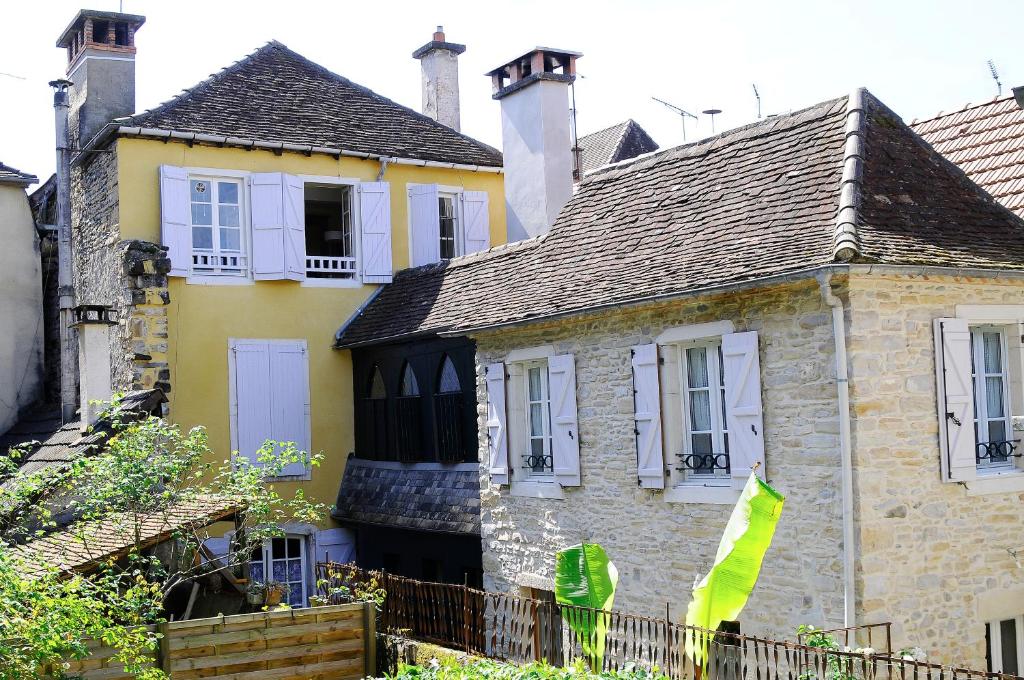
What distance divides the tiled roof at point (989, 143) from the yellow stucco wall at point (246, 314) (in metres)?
8.57

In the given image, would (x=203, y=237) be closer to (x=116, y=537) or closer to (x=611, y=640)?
(x=116, y=537)

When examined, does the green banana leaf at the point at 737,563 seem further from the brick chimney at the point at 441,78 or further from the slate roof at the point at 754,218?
the brick chimney at the point at 441,78

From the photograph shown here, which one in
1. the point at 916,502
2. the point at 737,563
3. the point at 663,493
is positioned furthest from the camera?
the point at 663,493

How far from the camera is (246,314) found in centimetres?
1845

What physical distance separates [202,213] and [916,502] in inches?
449

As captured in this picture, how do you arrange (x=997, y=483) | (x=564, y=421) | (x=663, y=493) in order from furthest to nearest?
(x=564, y=421)
(x=663, y=493)
(x=997, y=483)

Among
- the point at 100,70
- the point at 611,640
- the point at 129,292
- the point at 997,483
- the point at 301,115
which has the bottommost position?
the point at 611,640

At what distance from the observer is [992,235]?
11.8m

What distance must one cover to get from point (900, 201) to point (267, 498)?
7104 millimetres

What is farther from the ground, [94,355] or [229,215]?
[229,215]

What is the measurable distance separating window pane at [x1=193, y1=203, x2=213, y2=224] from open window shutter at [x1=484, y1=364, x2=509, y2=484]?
565 cm

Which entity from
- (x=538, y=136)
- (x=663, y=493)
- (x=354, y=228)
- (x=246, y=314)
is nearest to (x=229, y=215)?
(x=246, y=314)

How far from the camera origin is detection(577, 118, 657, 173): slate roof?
27.6 meters

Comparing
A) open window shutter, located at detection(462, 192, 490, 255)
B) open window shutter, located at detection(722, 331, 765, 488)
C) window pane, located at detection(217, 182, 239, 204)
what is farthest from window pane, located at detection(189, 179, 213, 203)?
open window shutter, located at detection(722, 331, 765, 488)
